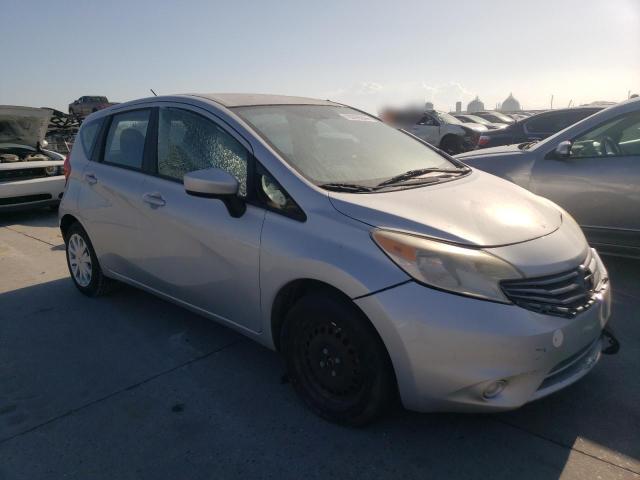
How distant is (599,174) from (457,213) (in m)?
2.60

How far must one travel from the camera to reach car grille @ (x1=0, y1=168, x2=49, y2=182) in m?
8.00

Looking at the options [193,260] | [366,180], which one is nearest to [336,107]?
[366,180]

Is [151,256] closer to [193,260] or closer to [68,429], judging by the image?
[193,260]

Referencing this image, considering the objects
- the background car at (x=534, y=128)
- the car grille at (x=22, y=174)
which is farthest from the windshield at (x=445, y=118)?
the car grille at (x=22, y=174)

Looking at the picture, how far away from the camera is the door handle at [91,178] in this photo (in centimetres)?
413

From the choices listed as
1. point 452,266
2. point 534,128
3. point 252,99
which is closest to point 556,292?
point 452,266

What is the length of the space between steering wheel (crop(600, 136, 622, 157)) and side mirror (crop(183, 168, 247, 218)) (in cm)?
339

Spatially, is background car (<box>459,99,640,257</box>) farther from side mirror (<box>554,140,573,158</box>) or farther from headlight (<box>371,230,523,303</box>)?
headlight (<box>371,230,523,303</box>)

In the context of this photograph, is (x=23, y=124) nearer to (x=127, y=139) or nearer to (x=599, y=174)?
Answer: (x=127, y=139)

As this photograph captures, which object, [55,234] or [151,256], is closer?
[151,256]

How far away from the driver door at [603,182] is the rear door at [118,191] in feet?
11.3

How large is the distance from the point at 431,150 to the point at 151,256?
Answer: 6.87ft

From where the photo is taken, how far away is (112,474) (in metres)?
2.37

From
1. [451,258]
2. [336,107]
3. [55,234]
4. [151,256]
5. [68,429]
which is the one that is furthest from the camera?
[55,234]
